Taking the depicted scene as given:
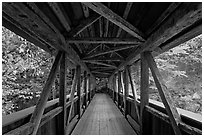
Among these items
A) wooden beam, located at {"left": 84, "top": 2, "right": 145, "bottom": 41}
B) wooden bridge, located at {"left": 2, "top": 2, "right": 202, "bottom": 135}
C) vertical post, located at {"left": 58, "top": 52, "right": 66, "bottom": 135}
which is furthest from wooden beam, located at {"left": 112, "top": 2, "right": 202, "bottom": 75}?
vertical post, located at {"left": 58, "top": 52, "right": 66, "bottom": 135}

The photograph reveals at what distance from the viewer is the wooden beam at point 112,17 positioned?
2289 mm

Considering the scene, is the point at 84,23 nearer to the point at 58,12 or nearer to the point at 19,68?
the point at 58,12

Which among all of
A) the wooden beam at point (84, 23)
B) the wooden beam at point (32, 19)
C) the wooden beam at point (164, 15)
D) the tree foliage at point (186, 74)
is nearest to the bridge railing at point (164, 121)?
the wooden beam at point (164, 15)

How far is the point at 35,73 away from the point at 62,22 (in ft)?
22.7

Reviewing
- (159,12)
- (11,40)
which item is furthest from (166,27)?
(11,40)

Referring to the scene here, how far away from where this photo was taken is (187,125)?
201 centimetres

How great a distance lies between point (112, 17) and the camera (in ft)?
8.57

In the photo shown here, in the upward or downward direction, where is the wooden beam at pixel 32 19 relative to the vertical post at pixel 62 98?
upward

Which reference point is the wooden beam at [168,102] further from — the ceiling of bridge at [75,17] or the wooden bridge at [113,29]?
the ceiling of bridge at [75,17]

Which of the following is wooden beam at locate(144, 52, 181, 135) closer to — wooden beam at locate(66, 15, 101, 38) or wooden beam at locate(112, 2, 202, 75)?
wooden beam at locate(112, 2, 202, 75)

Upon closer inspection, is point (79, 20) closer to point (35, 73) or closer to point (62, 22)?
point (62, 22)

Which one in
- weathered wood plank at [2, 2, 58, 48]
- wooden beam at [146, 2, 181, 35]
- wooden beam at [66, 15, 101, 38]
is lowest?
weathered wood plank at [2, 2, 58, 48]

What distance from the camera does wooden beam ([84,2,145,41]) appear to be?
2289 mm

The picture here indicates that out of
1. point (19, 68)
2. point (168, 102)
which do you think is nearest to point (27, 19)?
point (168, 102)
